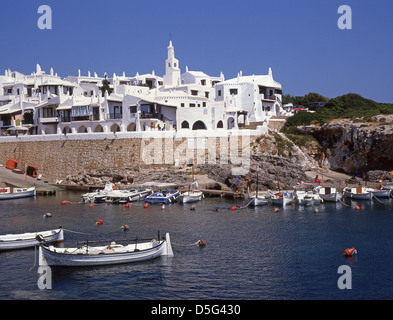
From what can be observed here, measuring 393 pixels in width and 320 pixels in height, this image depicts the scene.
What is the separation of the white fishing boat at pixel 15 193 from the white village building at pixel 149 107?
16291mm

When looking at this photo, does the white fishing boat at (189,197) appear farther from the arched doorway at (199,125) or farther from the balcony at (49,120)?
the balcony at (49,120)

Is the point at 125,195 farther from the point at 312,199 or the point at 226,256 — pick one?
the point at 226,256

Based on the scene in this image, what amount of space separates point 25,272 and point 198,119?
157 ft

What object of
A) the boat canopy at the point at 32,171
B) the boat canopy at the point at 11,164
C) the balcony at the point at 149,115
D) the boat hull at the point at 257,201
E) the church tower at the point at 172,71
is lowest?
the boat hull at the point at 257,201

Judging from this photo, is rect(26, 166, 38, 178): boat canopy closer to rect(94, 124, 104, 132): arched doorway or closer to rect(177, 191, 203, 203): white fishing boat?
rect(94, 124, 104, 132): arched doorway

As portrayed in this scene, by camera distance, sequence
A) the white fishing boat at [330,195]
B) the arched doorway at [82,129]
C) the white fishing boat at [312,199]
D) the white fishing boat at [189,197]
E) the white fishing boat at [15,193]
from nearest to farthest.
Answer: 1. the white fishing boat at [312,199]
2. the white fishing boat at [330,195]
3. the white fishing boat at [189,197]
4. the white fishing boat at [15,193]
5. the arched doorway at [82,129]

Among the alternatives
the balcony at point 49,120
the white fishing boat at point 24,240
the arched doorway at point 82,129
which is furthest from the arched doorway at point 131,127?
the white fishing boat at point 24,240

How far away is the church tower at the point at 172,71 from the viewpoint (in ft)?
299

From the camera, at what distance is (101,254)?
29391mm

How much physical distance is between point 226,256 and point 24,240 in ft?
49.7

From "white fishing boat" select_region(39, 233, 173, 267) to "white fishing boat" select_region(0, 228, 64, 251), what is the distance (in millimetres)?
3802

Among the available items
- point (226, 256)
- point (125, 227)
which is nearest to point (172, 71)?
point (125, 227)

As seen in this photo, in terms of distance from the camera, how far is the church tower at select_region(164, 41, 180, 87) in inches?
3585
